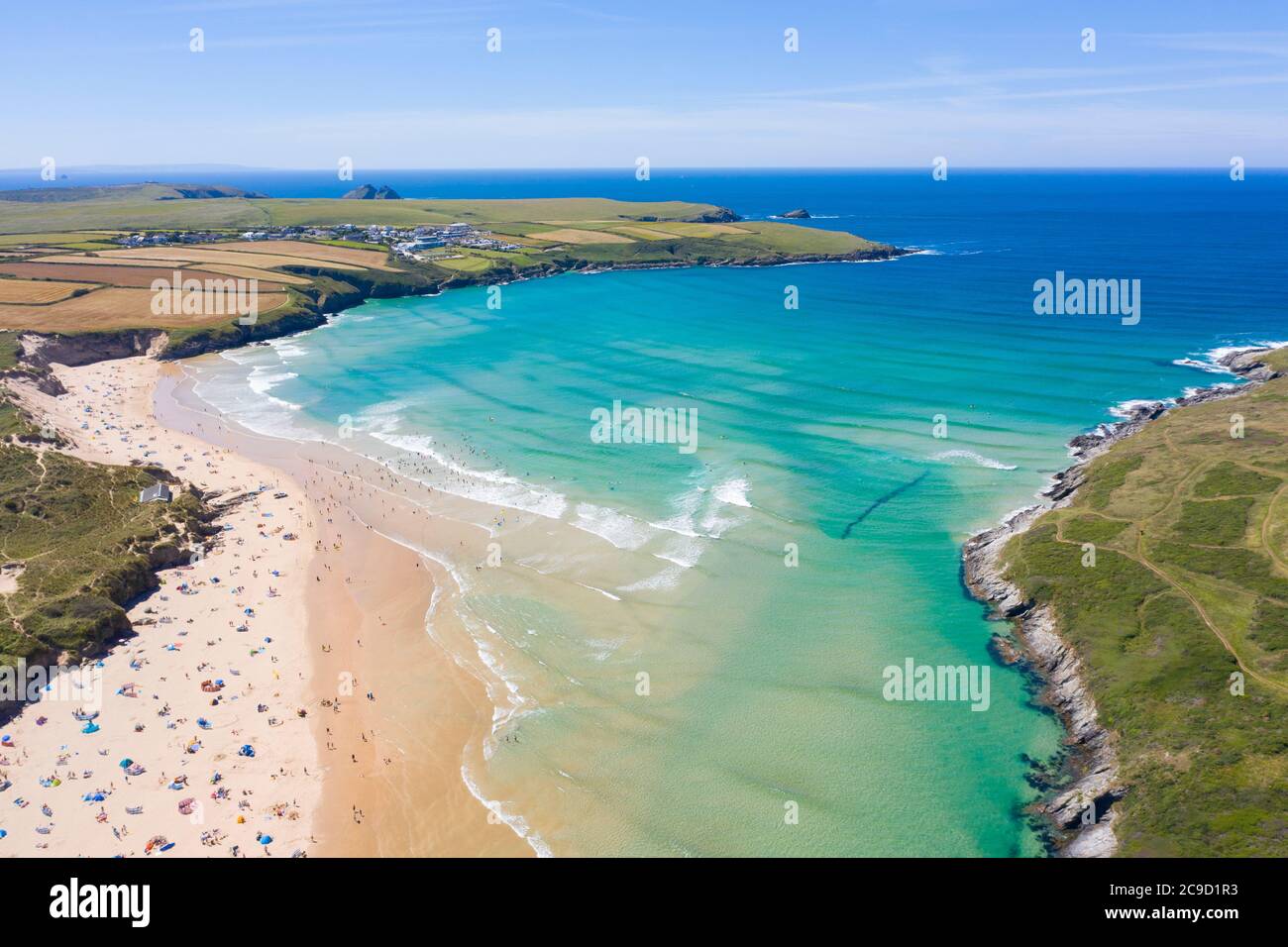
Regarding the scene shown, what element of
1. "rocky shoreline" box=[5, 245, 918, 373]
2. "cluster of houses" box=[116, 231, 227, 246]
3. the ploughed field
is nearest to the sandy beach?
"rocky shoreline" box=[5, 245, 918, 373]

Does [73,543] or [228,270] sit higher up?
[228,270]

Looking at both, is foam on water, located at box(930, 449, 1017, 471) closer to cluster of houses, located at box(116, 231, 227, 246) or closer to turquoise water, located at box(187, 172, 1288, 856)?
turquoise water, located at box(187, 172, 1288, 856)

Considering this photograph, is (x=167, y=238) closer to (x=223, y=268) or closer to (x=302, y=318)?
(x=223, y=268)

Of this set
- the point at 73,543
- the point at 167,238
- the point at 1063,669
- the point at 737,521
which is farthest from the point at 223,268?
the point at 1063,669

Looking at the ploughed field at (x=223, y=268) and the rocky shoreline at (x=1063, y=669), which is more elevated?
the ploughed field at (x=223, y=268)

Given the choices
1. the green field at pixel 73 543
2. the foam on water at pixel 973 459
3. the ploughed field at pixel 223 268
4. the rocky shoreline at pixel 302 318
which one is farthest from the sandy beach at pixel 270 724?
the ploughed field at pixel 223 268

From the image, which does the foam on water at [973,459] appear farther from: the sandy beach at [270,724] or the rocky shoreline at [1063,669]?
the sandy beach at [270,724]

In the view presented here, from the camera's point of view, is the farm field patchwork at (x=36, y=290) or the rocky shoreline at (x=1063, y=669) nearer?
the rocky shoreline at (x=1063, y=669)
